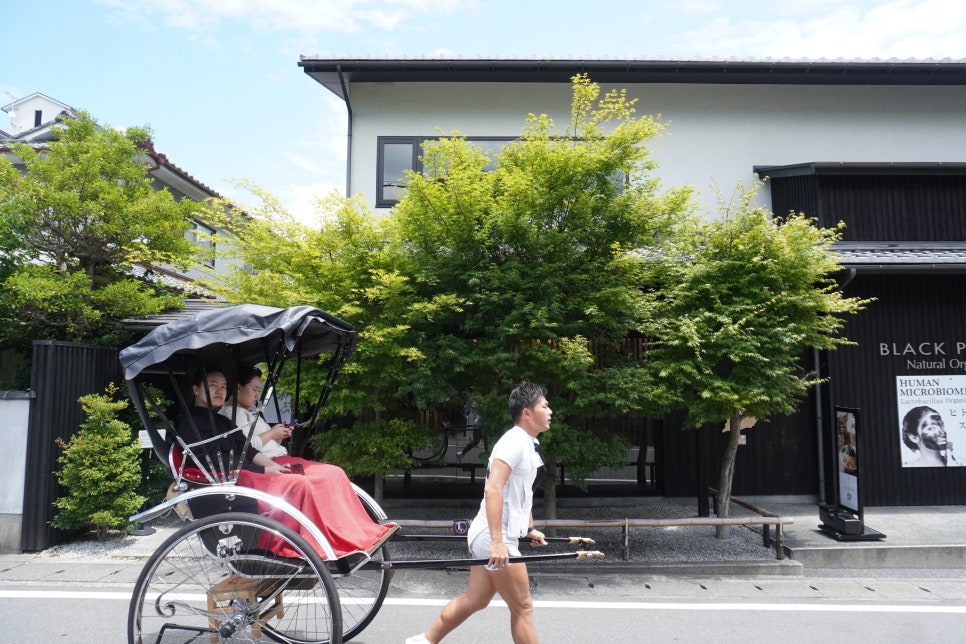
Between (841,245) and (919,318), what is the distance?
1671mm

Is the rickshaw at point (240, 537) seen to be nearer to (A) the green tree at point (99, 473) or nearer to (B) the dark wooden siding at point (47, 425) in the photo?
(A) the green tree at point (99, 473)

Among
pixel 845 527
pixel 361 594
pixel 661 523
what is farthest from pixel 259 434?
pixel 845 527

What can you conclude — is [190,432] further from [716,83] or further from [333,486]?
[716,83]

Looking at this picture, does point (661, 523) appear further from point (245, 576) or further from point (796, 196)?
point (796, 196)

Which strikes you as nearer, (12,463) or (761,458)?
(12,463)

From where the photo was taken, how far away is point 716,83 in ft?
36.8

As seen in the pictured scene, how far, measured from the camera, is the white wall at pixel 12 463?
21.6 ft

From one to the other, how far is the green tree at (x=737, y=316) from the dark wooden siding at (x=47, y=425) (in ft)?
22.7

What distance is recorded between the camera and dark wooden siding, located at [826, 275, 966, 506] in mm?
9398

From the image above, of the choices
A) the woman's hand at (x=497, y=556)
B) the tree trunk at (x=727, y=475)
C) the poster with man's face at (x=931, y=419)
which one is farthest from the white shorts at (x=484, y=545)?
the poster with man's face at (x=931, y=419)

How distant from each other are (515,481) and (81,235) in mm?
7237

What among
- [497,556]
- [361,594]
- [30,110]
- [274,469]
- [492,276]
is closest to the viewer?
[497,556]

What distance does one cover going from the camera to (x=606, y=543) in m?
7.48

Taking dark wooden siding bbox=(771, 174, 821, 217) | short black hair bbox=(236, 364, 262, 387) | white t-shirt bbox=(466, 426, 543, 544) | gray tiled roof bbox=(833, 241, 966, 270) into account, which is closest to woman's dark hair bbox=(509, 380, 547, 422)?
white t-shirt bbox=(466, 426, 543, 544)
